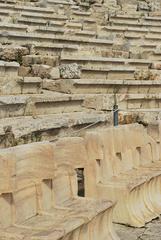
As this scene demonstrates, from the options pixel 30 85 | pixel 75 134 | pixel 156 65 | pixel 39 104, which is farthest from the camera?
pixel 156 65

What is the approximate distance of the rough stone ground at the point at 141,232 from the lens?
4.11 metres

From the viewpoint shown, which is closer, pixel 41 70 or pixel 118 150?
pixel 118 150

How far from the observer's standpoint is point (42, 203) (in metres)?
3.72

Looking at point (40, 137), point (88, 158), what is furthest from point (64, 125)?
point (88, 158)

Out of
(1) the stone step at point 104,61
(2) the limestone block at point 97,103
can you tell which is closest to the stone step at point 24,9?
(1) the stone step at point 104,61

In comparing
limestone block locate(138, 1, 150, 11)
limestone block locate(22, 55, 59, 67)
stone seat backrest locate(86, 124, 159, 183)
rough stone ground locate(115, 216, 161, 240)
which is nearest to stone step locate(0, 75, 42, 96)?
limestone block locate(22, 55, 59, 67)

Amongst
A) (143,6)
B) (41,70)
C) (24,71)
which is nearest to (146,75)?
(41,70)

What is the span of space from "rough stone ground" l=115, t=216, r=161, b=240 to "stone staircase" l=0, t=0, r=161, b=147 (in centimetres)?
146

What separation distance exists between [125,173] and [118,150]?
280 millimetres

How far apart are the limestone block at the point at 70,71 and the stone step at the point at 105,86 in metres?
0.22

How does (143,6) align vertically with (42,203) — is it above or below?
above

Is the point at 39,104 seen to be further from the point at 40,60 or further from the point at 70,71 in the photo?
the point at 40,60

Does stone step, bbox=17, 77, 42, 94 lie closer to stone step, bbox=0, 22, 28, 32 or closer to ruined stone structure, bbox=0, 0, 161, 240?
ruined stone structure, bbox=0, 0, 161, 240

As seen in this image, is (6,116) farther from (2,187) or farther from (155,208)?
(2,187)
